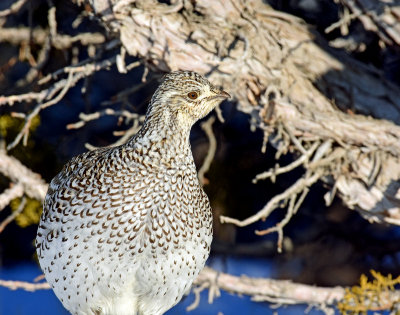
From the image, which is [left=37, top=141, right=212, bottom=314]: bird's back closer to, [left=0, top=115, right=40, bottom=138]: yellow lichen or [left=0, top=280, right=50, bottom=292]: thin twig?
[left=0, top=280, right=50, bottom=292]: thin twig

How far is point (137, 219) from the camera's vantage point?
3.42 meters

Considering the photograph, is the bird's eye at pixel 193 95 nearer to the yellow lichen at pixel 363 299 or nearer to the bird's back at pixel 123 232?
the bird's back at pixel 123 232

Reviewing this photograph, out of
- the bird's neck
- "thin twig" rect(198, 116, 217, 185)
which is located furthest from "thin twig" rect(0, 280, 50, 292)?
the bird's neck

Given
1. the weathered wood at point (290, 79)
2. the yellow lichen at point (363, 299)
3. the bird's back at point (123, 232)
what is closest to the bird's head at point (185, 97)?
the bird's back at point (123, 232)

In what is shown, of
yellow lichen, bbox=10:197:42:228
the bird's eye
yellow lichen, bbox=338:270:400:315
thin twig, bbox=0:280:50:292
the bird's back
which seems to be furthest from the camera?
yellow lichen, bbox=10:197:42:228

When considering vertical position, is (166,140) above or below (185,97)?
below

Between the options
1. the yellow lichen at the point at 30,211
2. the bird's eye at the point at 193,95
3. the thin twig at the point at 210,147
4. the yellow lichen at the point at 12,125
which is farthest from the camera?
the yellow lichen at the point at 12,125

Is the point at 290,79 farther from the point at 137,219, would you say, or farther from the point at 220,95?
the point at 137,219

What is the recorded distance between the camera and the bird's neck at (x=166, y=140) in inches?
140

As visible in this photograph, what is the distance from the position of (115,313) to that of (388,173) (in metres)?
2.32

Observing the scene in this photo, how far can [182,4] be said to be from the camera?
15.1ft

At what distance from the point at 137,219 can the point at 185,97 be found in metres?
0.71

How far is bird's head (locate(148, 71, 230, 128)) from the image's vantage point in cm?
356

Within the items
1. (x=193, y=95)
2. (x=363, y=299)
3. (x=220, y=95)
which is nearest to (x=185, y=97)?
(x=193, y=95)
